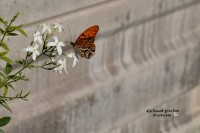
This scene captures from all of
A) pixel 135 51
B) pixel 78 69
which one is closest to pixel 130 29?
pixel 135 51

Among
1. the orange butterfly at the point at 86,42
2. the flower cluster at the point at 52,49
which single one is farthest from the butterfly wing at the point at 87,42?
the flower cluster at the point at 52,49

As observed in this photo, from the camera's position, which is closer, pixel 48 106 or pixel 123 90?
pixel 48 106

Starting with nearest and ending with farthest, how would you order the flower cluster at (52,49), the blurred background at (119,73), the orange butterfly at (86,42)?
1. the flower cluster at (52,49)
2. the orange butterfly at (86,42)
3. the blurred background at (119,73)

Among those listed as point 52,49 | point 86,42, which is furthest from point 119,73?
point 52,49

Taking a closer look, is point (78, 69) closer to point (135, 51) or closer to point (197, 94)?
point (135, 51)

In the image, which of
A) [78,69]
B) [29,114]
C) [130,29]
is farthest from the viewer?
[130,29]

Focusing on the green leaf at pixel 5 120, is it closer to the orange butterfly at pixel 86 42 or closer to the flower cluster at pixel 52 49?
the flower cluster at pixel 52 49

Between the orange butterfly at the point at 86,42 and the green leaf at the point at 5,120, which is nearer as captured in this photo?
the green leaf at the point at 5,120

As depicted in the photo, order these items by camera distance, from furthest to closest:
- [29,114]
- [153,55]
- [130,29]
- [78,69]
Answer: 1. [153,55]
2. [130,29]
3. [78,69]
4. [29,114]

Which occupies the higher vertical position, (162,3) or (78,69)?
(162,3)
